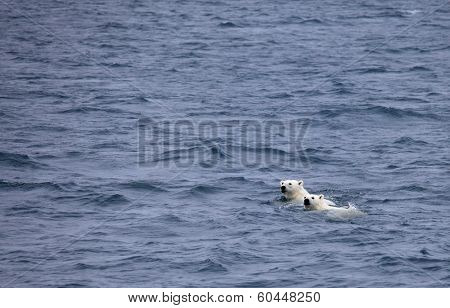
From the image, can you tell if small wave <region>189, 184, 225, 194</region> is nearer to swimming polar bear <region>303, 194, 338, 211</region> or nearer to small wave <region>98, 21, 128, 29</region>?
swimming polar bear <region>303, 194, 338, 211</region>

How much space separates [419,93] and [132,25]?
18.8 metres

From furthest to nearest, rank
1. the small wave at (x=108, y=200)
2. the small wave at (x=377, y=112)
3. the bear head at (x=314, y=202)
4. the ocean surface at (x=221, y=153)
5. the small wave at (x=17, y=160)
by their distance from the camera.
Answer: the small wave at (x=377, y=112)
the small wave at (x=17, y=160)
the small wave at (x=108, y=200)
the bear head at (x=314, y=202)
the ocean surface at (x=221, y=153)

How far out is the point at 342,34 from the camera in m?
42.1

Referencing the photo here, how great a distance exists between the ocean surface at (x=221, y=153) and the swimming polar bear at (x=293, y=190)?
0.87 ft

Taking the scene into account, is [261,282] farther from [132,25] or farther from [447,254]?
[132,25]

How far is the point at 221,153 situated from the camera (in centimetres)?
2344

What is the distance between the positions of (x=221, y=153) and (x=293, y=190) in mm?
5044

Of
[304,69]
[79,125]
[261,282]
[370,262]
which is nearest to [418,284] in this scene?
[370,262]

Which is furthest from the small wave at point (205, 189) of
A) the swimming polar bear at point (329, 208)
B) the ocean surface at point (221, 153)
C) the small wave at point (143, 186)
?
the swimming polar bear at point (329, 208)

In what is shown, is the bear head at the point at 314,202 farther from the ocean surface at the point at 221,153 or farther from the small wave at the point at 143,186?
the small wave at the point at 143,186

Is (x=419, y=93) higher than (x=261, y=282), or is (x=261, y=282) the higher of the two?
(x=419, y=93)

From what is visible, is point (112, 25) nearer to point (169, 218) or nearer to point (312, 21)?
point (312, 21)

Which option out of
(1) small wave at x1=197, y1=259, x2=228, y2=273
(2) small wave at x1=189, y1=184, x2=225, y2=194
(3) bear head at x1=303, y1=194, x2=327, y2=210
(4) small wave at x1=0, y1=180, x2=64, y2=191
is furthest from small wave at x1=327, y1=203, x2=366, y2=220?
(4) small wave at x1=0, y1=180, x2=64, y2=191

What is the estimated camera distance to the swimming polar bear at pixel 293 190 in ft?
61.1
